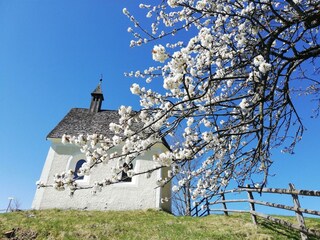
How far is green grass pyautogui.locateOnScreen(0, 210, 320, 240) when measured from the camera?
→ 23.8 feet

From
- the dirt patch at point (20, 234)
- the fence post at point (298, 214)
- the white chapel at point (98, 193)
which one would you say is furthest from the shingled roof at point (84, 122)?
the fence post at point (298, 214)

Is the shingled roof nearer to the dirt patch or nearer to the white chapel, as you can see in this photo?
the white chapel

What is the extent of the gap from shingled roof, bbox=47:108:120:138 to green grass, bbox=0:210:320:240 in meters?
4.86

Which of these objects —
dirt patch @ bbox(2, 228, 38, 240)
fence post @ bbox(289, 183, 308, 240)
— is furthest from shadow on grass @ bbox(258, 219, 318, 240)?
dirt patch @ bbox(2, 228, 38, 240)

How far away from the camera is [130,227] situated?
27.9ft

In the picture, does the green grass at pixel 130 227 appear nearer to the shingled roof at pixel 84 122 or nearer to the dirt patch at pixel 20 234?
the dirt patch at pixel 20 234

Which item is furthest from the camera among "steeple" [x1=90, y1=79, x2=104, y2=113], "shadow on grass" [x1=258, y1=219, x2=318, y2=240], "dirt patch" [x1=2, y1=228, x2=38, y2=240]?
"steeple" [x1=90, y1=79, x2=104, y2=113]

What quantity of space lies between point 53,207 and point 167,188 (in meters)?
5.74

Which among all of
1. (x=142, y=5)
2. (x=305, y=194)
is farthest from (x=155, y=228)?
(x=142, y=5)

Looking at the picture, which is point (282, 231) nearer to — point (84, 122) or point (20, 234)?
point (20, 234)

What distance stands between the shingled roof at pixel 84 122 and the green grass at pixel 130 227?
4855 mm

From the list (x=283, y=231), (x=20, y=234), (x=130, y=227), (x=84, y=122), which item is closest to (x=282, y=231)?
(x=283, y=231)

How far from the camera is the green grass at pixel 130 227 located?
7.26 metres

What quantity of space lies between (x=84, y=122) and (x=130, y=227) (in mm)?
8322
